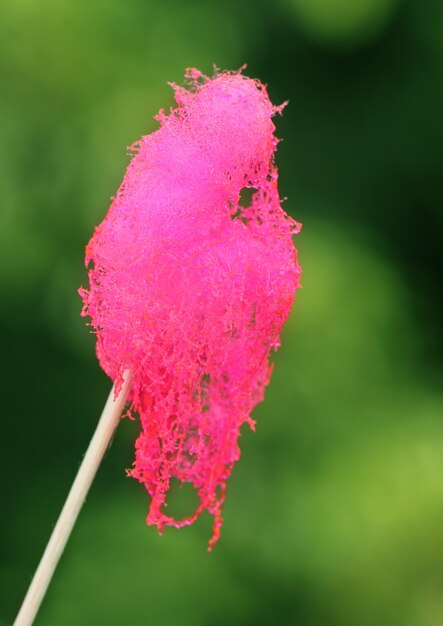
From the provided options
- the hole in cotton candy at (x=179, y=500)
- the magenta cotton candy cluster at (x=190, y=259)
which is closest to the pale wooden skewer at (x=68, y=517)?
the magenta cotton candy cluster at (x=190, y=259)

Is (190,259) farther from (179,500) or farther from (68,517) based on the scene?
(179,500)

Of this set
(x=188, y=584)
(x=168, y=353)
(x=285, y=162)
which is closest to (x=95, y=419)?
(x=188, y=584)

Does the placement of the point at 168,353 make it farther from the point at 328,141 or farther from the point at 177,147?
the point at 328,141

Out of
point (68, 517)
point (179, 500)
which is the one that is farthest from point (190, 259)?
point (179, 500)

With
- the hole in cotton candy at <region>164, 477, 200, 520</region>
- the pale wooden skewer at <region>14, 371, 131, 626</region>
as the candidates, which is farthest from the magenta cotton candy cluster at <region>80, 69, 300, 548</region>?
the hole in cotton candy at <region>164, 477, 200, 520</region>

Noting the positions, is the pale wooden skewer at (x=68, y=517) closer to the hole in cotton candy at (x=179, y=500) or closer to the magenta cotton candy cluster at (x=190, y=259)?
the magenta cotton candy cluster at (x=190, y=259)

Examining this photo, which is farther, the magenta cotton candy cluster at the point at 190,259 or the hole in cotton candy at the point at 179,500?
the hole in cotton candy at the point at 179,500

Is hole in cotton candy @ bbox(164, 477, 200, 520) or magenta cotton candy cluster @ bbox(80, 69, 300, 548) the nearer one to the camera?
magenta cotton candy cluster @ bbox(80, 69, 300, 548)

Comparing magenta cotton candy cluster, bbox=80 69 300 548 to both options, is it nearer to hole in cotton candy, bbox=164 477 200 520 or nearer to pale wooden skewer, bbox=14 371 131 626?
pale wooden skewer, bbox=14 371 131 626

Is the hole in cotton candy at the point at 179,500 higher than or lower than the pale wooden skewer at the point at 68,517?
higher
